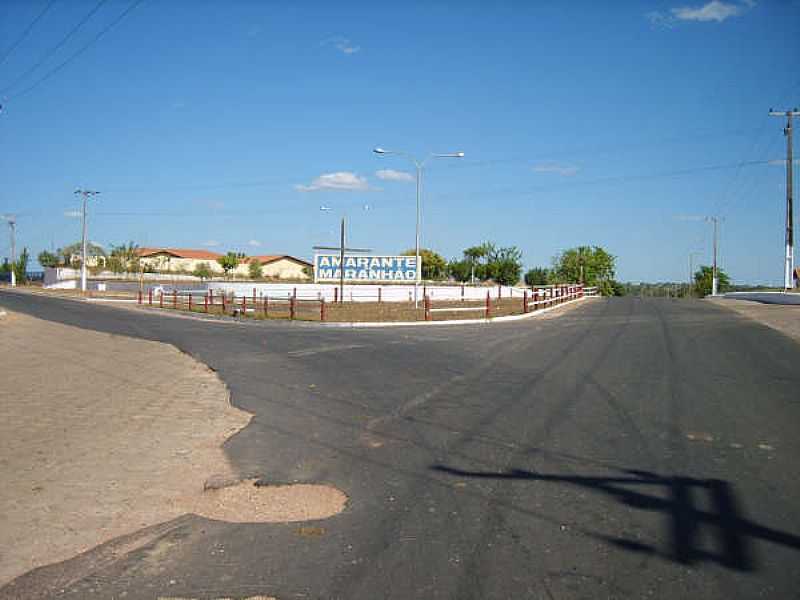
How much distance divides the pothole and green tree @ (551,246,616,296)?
328 ft

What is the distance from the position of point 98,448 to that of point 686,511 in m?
5.86

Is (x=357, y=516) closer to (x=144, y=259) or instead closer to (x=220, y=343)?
(x=220, y=343)

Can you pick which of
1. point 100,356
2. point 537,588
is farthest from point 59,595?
point 100,356

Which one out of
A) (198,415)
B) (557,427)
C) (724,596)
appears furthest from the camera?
(198,415)

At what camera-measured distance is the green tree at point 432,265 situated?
127 m

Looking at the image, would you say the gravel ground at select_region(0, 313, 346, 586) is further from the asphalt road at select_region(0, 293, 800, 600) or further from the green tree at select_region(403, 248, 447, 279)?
the green tree at select_region(403, 248, 447, 279)

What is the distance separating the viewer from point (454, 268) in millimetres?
127375

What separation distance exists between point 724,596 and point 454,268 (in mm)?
124025

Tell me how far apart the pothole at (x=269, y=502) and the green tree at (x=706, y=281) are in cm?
12498

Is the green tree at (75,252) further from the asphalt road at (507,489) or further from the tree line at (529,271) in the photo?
the asphalt road at (507,489)

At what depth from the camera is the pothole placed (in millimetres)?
5285

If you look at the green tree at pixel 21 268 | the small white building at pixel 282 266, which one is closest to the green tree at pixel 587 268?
the small white building at pixel 282 266

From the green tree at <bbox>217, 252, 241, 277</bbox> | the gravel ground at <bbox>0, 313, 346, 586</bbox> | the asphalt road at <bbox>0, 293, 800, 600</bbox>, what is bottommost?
the gravel ground at <bbox>0, 313, 346, 586</bbox>

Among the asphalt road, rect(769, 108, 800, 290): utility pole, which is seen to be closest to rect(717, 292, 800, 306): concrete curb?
rect(769, 108, 800, 290): utility pole
